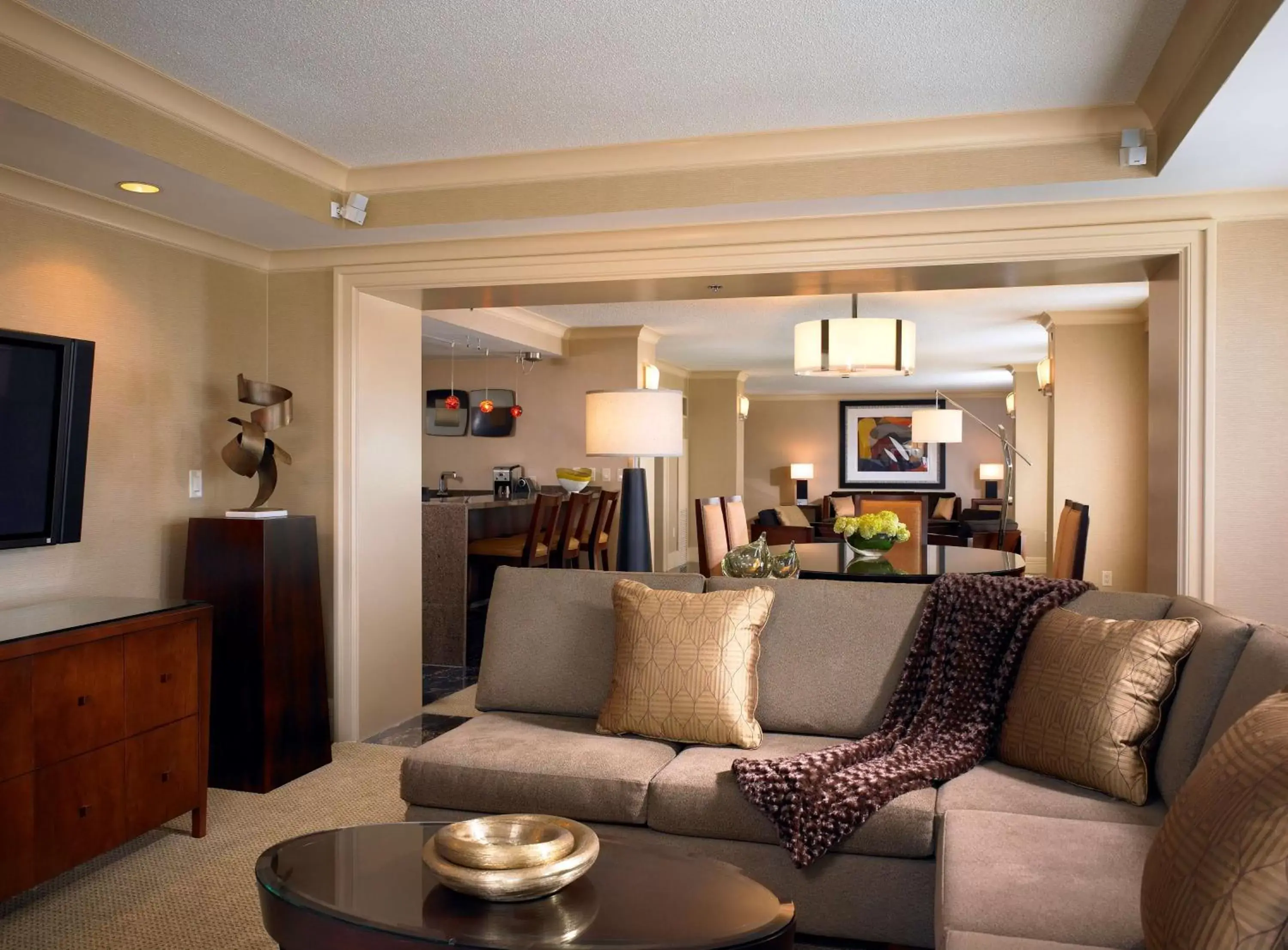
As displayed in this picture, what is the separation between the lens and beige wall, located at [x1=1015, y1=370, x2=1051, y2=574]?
9.93m

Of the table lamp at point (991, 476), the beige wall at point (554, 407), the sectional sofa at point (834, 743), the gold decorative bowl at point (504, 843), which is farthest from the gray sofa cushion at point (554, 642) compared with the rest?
the table lamp at point (991, 476)

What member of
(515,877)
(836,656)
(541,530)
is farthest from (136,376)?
(541,530)

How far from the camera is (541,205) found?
393 centimetres

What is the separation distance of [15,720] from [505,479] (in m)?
5.72

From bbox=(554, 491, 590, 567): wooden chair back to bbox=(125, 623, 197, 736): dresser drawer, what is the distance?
3589 millimetres

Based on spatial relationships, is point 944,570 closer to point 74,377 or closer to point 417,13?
point 417,13

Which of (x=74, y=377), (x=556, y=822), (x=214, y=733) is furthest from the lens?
(x=214, y=733)

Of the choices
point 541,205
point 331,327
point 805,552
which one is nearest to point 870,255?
point 541,205

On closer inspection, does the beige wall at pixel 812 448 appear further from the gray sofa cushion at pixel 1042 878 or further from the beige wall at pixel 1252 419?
the gray sofa cushion at pixel 1042 878

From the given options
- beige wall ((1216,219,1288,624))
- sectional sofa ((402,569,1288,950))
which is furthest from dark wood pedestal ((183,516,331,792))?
beige wall ((1216,219,1288,624))

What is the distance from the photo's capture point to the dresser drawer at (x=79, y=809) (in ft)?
8.79

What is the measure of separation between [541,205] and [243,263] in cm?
141

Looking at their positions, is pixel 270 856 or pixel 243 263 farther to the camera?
pixel 243 263

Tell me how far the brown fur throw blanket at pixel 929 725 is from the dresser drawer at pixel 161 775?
1.84 m
